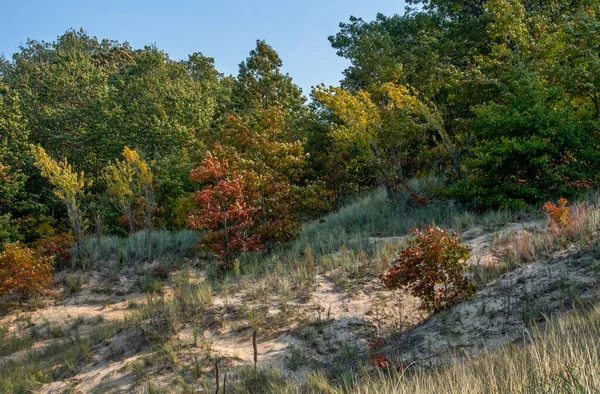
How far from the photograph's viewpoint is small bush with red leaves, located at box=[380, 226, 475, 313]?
7390mm

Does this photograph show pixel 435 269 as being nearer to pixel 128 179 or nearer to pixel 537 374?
pixel 537 374

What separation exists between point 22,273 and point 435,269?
37.2ft

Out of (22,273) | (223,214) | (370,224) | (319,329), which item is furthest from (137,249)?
(319,329)

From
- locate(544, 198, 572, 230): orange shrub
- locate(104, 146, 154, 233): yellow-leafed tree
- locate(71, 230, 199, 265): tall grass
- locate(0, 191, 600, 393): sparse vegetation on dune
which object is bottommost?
locate(0, 191, 600, 393): sparse vegetation on dune

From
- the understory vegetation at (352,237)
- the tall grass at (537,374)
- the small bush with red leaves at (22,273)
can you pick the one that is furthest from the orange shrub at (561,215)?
the small bush with red leaves at (22,273)

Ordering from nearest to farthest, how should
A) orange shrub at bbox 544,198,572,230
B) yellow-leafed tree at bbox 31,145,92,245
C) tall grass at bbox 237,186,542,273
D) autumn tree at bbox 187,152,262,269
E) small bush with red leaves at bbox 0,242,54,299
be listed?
1. orange shrub at bbox 544,198,572,230
2. tall grass at bbox 237,186,542,273
3. autumn tree at bbox 187,152,262,269
4. small bush with red leaves at bbox 0,242,54,299
5. yellow-leafed tree at bbox 31,145,92,245

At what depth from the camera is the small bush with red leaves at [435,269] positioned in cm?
739

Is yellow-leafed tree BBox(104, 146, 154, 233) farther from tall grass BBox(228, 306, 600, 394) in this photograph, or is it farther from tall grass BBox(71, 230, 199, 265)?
tall grass BBox(228, 306, 600, 394)

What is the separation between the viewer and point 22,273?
523 inches

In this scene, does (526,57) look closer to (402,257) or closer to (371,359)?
(402,257)

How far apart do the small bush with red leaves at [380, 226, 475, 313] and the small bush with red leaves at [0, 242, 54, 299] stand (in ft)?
34.4

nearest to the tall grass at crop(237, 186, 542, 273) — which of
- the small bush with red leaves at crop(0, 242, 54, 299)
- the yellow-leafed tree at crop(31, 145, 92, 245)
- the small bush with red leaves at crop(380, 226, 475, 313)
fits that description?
the small bush with red leaves at crop(380, 226, 475, 313)

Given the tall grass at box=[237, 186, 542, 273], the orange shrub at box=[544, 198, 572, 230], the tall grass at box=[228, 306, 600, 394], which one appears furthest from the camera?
the tall grass at box=[237, 186, 542, 273]

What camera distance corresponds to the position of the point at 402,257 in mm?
7660
